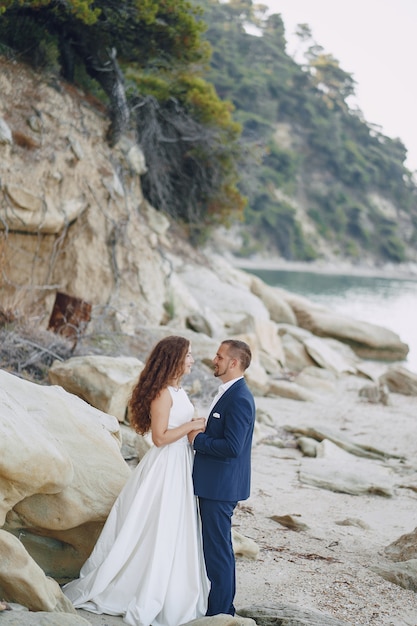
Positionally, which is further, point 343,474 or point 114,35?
point 114,35

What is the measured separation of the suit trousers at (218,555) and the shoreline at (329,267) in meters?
58.0

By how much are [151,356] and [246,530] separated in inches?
89.2

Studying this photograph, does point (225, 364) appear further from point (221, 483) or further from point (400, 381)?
point (400, 381)

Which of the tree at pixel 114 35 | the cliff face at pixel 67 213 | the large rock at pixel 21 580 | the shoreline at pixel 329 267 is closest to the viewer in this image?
the large rock at pixel 21 580

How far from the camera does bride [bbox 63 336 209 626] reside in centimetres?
391

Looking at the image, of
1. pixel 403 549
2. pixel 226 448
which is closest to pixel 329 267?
pixel 403 549

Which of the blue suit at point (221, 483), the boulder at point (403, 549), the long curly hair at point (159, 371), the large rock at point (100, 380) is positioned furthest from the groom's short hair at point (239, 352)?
the large rock at point (100, 380)

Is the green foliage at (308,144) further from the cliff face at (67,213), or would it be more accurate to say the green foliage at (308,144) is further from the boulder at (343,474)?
the boulder at (343,474)

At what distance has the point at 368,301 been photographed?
151 ft

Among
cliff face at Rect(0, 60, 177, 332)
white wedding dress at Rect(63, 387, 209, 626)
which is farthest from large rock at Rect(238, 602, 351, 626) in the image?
cliff face at Rect(0, 60, 177, 332)

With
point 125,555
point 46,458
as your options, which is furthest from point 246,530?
point 46,458

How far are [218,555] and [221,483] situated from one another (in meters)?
0.42

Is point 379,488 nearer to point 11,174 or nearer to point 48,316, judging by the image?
point 48,316

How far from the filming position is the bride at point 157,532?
154 inches
